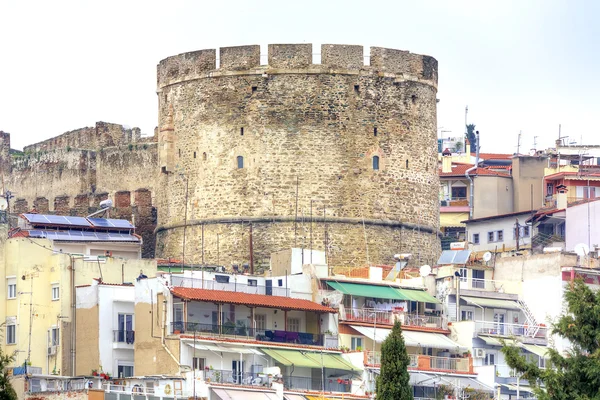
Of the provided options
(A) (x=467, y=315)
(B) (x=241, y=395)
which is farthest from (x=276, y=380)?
(A) (x=467, y=315)

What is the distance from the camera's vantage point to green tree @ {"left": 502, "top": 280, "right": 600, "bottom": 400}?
44.6 m

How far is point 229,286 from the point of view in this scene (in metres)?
55.8

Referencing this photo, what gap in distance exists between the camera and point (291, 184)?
6166 centimetres

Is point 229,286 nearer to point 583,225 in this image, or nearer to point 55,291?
point 55,291

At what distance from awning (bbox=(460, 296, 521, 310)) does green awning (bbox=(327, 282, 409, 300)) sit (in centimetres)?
214

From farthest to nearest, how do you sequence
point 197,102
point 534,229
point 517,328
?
point 534,229 < point 197,102 < point 517,328

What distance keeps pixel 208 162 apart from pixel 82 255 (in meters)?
6.45

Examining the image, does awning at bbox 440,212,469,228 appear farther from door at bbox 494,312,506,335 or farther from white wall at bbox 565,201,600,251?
door at bbox 494,312,506,335

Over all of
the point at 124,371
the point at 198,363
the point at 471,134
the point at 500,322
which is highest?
the point at 471,134

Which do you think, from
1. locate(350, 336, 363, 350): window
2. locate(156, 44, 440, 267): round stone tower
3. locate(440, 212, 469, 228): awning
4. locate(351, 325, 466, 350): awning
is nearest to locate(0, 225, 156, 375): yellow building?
locate(350, 336, 363, 350): window

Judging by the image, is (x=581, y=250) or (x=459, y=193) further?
(x=459, y=193)

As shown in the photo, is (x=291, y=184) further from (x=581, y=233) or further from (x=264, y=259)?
(x=581, y=233)

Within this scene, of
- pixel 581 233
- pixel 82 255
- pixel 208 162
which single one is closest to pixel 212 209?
pixel 208 162

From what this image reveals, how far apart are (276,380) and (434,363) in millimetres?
5623
